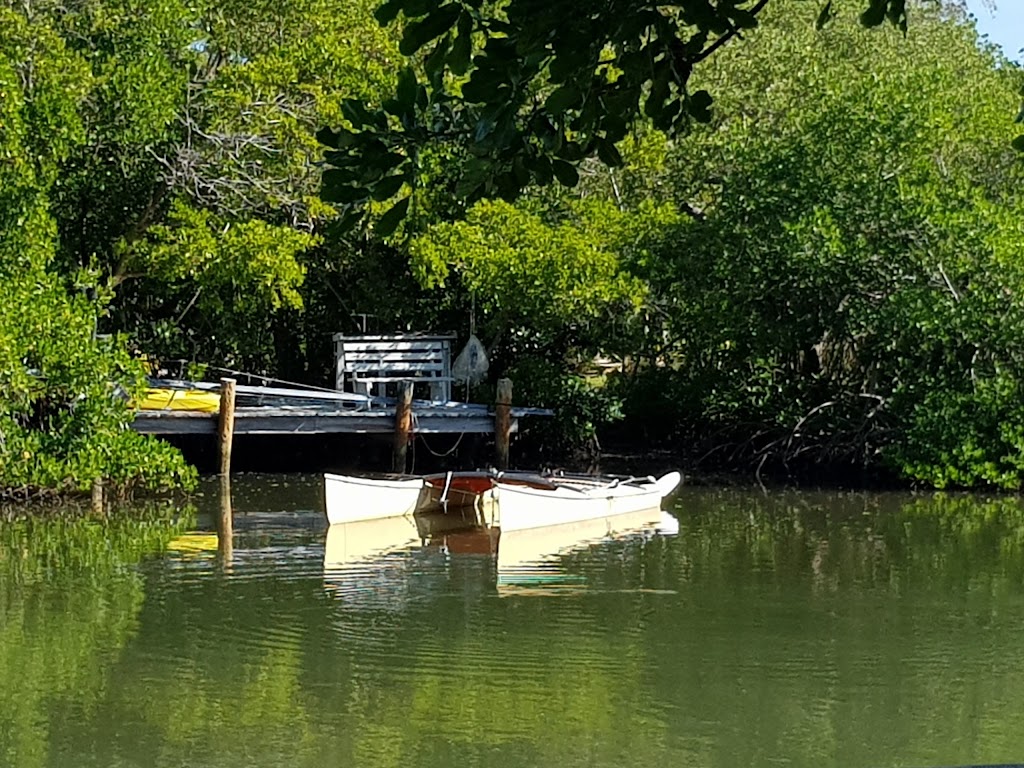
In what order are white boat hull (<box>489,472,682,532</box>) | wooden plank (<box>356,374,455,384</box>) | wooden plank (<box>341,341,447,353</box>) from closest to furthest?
white boat hull (<box>489,472,682,532</box>)
wooden plank (<box>356,374,455,384</box>)
wooden plank (<box>341,341,447,353</box>)

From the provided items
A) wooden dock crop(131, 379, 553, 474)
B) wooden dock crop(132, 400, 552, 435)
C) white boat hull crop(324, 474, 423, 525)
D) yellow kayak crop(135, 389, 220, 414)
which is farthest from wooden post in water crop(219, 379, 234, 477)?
white boat hull crop(324, 474, 423, 525)

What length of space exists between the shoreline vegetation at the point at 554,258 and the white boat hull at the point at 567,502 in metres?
3.78

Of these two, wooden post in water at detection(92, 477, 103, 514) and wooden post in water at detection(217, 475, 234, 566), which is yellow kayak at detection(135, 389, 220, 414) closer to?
wooden post in water at detection(217, 475, 234, 566)

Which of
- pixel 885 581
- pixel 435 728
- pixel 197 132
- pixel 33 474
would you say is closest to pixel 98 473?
pixel 33 474

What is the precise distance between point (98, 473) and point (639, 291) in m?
7.68

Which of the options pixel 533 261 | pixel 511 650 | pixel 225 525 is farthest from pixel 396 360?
pixel 511 650

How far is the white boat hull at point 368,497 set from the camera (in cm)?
1748

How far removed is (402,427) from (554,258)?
117 inches

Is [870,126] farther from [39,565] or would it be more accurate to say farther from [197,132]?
[39,565]

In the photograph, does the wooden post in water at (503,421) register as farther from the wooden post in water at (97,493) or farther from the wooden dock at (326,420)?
the wooden post in water at (97,493)

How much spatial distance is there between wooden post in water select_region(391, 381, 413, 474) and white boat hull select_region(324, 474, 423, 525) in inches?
107

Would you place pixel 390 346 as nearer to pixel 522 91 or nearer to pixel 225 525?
pixel 225 525

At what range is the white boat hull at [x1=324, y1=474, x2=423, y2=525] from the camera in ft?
57.4

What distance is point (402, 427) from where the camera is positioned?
71.7 ft
